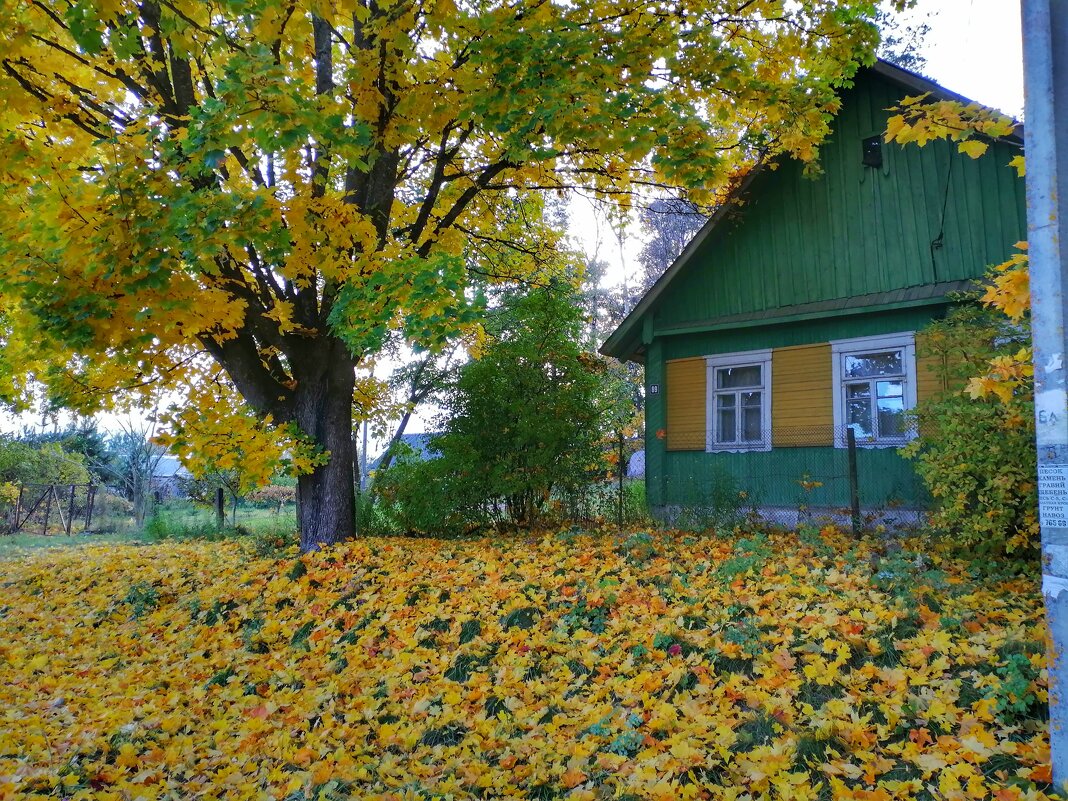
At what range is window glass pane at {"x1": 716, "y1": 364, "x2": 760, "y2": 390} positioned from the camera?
12203 millimetres

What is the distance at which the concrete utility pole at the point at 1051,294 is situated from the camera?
2.91 metres

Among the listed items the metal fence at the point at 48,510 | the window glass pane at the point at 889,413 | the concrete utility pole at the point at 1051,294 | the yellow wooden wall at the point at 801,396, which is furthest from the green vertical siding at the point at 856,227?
the metal fence at the point at 48,510

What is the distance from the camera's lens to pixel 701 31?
25.4ft

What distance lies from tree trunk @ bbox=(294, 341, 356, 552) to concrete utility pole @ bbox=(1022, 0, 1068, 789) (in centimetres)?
779

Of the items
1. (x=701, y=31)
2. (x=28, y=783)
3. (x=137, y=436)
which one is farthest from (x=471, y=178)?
(x=137, y=436)

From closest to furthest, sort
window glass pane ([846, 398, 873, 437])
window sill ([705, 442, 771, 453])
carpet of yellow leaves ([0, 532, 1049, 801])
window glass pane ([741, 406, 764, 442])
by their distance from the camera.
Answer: carpet of yellow leaves ([0, 532, 1049, 801]), window glass pane ([846, 398, 873, 437]), window sill ([705, 442, 771, 453]), window glass pane ([741, 406, 764, 442])

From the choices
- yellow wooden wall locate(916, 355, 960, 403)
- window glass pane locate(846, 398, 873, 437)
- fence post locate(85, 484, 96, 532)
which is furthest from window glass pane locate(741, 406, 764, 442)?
fence post locate(85, 484, 96, 532)

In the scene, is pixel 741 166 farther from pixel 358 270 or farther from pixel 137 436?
pixel 137 436

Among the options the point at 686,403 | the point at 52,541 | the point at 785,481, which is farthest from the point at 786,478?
the point at 52,541

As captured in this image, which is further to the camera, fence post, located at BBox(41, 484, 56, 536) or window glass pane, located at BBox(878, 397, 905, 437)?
fence post, located at BBox(41, 484, 56, 536)

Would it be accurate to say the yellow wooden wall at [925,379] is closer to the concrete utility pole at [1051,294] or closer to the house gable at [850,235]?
the house gable at [850,235]

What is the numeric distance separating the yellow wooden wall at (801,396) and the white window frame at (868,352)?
0.33 feet

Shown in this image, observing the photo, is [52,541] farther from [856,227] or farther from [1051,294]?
[1051,294]

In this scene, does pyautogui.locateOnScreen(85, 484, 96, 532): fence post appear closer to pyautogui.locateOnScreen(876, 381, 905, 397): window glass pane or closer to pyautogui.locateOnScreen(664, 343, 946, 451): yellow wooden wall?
pyautogui.locateOnScreen(664, 343, 946, 451): yellow wooden wall
